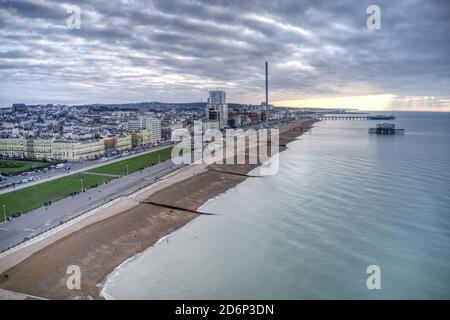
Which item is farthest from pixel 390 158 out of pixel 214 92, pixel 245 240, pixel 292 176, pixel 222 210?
pixel 214 92

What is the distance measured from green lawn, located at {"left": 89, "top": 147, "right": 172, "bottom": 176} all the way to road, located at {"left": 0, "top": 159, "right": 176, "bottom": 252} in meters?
1.87

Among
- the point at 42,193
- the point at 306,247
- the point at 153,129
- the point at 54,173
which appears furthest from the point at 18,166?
the point at 306,247

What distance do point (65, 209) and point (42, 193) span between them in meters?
3.44

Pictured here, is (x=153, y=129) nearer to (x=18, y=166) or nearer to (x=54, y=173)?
(x=18, y=166)

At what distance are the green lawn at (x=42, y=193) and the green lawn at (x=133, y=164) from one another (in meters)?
2.10

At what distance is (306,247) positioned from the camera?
11148 mm

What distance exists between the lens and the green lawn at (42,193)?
1508 centimetres

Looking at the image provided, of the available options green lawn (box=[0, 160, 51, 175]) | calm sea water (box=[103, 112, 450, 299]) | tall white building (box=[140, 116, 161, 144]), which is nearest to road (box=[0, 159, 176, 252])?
calm sea water (box=[103, 112, 450, 299])

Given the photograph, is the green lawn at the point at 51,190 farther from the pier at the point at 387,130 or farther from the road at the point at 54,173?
the pier at the point at 387,130

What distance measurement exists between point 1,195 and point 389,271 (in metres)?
16.1

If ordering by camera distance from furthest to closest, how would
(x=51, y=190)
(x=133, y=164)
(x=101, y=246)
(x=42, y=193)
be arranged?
(x=133, y=164) < (x=51, y=190) < (x=42, y=193) < (x=101, y=246)

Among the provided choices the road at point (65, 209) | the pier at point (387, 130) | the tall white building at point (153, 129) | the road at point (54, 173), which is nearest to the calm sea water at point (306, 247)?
the road at point (65, 209)

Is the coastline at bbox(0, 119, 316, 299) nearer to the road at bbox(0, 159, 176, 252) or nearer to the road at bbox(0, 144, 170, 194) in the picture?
the road at bbox(0, 159, 176, 252)

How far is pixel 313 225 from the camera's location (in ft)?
42.5
